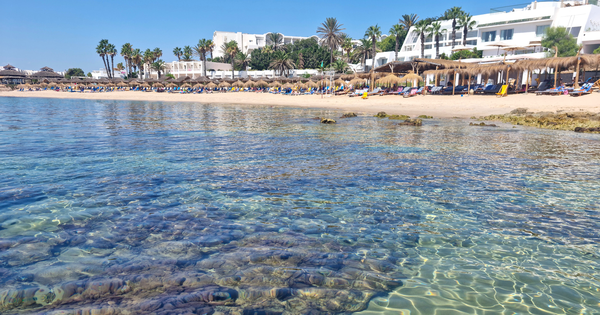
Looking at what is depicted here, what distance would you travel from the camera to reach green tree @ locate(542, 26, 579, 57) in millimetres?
41219

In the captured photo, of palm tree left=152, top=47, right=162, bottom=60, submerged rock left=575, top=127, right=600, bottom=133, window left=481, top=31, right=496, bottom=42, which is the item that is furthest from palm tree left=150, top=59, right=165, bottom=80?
submerged rock left=575, top=127, right=600, bottom=133

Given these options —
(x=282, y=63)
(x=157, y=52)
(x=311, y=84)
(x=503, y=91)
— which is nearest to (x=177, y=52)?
(x=157, y=52)

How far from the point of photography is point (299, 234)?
165 inches

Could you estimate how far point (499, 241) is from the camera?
400 cm

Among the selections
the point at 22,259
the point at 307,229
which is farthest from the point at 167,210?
the point at 307,229

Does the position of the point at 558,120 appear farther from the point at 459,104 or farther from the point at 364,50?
the point at 364,50

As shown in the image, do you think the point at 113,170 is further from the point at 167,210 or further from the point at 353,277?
the point at 353,277

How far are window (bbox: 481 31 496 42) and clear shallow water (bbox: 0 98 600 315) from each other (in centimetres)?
5266

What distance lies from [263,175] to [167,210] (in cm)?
234

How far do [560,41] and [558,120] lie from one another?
115 ft

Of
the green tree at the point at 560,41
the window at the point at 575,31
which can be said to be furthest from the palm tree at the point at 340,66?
the window at the point at 575,31

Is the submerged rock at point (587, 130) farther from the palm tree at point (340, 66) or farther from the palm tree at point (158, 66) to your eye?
the palm tree at point (158, 66)

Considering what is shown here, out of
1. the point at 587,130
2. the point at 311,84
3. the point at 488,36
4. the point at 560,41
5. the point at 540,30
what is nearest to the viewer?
the point at 587,130

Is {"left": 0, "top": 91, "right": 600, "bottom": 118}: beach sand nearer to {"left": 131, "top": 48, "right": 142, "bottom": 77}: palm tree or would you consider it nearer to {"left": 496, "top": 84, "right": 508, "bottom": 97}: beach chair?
{"left": 496, "top": 84, "right": 508, "bottom": 97}: beach chair
